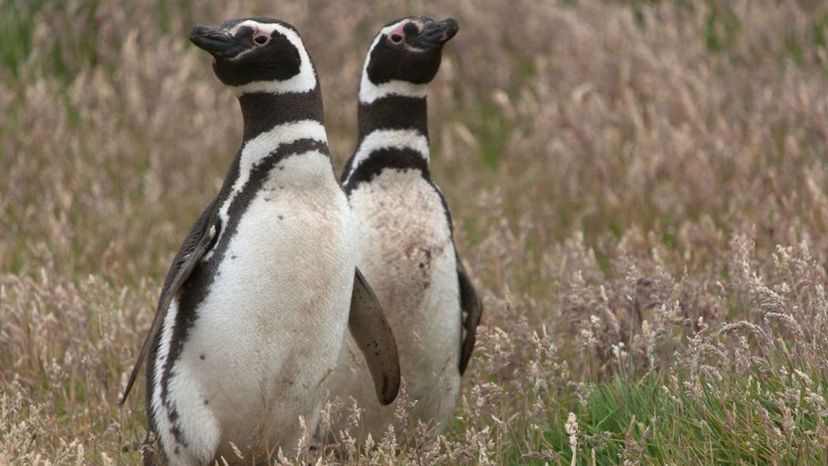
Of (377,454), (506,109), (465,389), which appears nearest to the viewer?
(377,454)

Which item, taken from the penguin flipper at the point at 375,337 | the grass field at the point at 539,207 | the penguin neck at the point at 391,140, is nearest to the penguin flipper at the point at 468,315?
the grass field at the point at 539,207

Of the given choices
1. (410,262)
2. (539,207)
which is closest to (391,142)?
(410,262)

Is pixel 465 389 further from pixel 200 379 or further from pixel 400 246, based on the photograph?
pixel 200 379

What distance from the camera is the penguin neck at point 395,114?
530 cm

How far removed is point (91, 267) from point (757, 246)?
3.20 metres

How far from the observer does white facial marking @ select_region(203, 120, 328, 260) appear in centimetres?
445

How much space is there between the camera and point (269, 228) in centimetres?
434

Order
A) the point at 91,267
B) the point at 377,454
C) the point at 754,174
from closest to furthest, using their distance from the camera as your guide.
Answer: the point at 377,454 < the point at 91,267 < the point at 754,174

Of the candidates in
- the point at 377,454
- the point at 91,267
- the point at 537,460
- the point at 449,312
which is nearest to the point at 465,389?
the point at 449,312

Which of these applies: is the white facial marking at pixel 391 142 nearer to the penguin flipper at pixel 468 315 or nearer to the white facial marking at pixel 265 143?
the penguin flipper at pixel 468 315

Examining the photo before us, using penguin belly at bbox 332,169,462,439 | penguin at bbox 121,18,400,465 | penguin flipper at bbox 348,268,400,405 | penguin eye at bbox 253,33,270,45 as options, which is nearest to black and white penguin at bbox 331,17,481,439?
penguin belly at bbox 332,169,462,439

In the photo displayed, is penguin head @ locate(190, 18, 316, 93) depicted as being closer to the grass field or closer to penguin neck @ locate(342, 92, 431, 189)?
penguin neck @ locate(342, 92, 431, 189)

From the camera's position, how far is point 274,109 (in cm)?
448

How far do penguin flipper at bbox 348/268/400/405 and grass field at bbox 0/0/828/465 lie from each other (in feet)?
0.66
